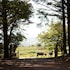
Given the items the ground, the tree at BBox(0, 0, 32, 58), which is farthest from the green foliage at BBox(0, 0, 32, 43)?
the ground

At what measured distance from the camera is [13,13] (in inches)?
1189

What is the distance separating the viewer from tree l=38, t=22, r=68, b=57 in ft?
151

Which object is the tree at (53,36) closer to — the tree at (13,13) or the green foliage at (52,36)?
the green foliage at (52,36)

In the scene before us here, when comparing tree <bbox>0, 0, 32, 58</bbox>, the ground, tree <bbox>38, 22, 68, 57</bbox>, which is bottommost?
tree <bbox>38, 22, 68, 57</bbox>

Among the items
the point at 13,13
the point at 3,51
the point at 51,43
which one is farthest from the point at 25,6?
the point at 51,43

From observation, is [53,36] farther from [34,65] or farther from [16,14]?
[34,65]

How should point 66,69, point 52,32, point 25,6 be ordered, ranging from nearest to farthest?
point 66,69 < point 25,6 < point 52,32

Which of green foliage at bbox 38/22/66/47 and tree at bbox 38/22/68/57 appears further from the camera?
green foliage at bbox 38/22/66/47

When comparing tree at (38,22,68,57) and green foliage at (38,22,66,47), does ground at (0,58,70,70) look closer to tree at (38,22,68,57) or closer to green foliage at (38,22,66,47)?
tree at (38,22,68,57)

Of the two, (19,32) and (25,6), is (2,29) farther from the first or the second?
(19,32)

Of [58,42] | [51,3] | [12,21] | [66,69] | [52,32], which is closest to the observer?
[66,69]

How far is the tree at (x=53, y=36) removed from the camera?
4612 centimetres

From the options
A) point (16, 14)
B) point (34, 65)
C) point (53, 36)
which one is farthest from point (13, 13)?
point (53, 36)

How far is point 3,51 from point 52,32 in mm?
20716
